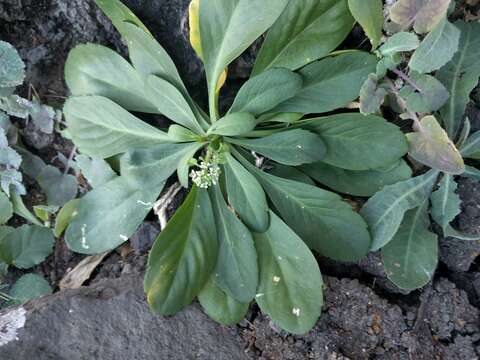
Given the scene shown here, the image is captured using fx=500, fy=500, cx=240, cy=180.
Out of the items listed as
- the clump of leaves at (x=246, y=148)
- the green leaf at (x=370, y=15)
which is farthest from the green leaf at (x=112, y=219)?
the green leaf at (x=370, y=15)

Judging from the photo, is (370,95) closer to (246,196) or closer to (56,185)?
(246,196)

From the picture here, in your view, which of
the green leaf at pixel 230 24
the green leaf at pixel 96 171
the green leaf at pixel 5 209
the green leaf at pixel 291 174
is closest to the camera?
the green leaf at pixel 230 24

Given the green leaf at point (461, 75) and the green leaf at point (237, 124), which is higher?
the green leaf at point (237, 124)

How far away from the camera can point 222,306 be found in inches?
56.6

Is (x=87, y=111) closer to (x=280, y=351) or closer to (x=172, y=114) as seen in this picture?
(x=172, y=114)

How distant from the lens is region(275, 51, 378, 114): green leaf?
1396 mm

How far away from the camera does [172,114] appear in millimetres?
1484

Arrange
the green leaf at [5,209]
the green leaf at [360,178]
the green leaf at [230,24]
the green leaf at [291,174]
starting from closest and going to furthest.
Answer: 1. the green leaf at [230,24]
2. the green leaf at [360,178]
3. the green leaf at [291,174]
4. the green leaf at [5,209]

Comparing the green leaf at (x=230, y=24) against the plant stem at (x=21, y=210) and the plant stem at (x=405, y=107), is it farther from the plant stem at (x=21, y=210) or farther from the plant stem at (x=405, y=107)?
the plant stem at (x=21, y=210)

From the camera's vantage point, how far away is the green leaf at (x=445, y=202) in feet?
4.67

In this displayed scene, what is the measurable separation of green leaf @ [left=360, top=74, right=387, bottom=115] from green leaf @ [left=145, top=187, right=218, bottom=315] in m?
0.56

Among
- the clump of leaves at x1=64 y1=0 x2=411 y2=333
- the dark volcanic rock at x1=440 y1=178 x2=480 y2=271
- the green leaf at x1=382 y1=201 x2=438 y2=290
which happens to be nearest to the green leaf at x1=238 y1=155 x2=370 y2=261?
the clump of leaves at x1=64 y1=0 x2=411 y2=333

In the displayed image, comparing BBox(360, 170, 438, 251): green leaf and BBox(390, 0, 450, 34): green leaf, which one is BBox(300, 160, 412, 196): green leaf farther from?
BBox(390, 0, 450, 34): green leaf

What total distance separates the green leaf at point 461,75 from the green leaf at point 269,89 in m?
0.44
